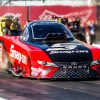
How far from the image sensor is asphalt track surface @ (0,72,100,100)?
28.8 feet

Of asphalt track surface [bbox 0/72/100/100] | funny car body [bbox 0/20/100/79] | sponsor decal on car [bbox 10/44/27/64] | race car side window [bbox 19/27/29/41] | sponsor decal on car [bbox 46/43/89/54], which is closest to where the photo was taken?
asphalt track surface [bbox 0/72/100/100]

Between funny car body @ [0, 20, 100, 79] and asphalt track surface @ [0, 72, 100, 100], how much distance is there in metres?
0.20

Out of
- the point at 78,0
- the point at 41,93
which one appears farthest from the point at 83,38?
the point at 78,0

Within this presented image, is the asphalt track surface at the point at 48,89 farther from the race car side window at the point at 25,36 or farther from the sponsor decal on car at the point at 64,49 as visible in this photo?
the race car side window at the point at 25,36

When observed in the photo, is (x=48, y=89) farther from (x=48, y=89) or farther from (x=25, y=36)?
(x=25, y=36)

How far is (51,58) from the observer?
11031 mm

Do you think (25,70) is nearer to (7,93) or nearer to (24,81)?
(24,81)

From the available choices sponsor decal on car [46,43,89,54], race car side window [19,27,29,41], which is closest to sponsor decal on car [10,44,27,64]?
race car side window [19,27,29,41]

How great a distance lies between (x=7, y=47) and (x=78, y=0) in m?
34.3

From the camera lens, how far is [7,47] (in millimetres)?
12891

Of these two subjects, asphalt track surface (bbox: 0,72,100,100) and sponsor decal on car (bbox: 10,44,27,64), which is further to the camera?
sponsor decal on car (bbox: 10,44,27,64)

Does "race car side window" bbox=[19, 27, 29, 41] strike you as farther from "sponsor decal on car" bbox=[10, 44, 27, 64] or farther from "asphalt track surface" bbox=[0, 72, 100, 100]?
"asphalt track surface" bbox=[0, 72, 100, 100]

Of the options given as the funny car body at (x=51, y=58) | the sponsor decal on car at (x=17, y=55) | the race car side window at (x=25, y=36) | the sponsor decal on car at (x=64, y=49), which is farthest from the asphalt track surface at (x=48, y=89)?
the race car side window at (x=25, y=36)

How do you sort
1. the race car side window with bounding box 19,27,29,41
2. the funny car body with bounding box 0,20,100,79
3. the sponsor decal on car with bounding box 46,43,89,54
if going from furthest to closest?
the race car side window with bounding box 19,27,29,41 → the sponsor decal on car with bounding box 46,43,89,54 → the funny car body with bounding box 0,20,100,79
